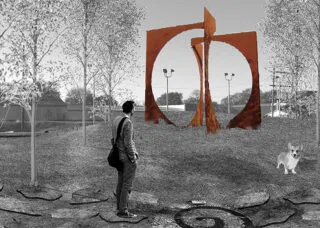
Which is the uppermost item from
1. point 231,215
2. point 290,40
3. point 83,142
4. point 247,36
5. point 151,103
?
point 290,40

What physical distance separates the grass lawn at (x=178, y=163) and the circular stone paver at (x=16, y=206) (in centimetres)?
120

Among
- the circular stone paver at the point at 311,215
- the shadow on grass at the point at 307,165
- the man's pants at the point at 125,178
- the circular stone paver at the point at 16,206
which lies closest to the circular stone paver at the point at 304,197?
the circular stone paver at the point at 311,215

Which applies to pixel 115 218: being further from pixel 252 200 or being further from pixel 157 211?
pixel 252 200

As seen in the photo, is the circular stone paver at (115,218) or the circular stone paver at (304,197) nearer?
the circular stone paver at (115,218)

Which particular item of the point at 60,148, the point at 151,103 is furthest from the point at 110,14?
the point at 60,148

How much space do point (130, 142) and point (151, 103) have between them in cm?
761

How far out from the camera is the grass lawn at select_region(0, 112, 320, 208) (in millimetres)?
10125

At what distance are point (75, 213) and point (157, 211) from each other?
1.70m

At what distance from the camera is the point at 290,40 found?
66.8ft

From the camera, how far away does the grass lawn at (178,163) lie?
10125 mm

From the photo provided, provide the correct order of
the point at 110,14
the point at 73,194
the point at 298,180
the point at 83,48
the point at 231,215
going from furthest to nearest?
1. the point at 110,14
2. the point at 83,48
3. the point at 298,180
4. the point at 73,194
5. the point at 231,215

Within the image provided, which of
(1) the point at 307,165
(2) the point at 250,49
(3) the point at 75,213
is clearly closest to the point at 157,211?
(3) the point at 75,213

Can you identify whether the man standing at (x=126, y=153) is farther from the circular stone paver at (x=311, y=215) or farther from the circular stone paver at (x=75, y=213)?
the circular stone paver at (x=311, y=215)

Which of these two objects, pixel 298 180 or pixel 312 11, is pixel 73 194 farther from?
pixel 312 11
